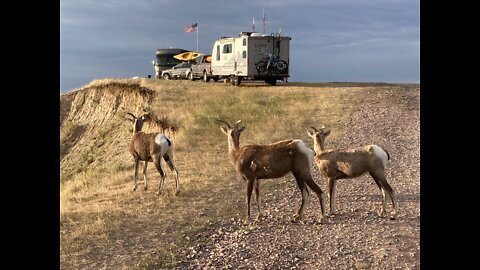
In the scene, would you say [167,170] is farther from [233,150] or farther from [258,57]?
[258,57]

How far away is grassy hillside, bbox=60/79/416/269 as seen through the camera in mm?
9328

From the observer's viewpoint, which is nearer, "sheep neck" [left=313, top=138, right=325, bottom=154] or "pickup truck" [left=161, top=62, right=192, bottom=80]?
"sheep neck" [left=313, top=138, right=325, bottom=154]

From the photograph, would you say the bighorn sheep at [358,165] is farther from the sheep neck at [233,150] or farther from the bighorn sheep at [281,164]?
the sheep neck at [233,150]

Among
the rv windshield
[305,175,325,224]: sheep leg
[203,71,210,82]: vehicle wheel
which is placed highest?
the rv windshield

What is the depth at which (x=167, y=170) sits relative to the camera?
53.9ft

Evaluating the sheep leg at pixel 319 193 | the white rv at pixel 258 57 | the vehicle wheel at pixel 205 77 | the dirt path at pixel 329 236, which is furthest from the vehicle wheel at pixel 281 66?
the sheep leg at pixel 319 193

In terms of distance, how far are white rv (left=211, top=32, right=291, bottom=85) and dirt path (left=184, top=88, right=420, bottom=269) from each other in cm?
1829

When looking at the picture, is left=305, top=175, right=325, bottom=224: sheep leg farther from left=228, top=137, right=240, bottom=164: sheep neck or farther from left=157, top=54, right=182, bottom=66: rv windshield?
left=157, top=54, right=182, bottom=66: rv windshield

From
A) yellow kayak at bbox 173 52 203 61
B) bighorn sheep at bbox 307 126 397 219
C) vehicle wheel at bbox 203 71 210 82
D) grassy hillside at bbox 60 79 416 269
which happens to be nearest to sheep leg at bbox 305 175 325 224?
bighorn sheep at bbox 307 126 397 219

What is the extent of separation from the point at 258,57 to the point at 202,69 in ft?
25.5

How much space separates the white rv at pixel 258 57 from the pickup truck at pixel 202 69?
414cm
